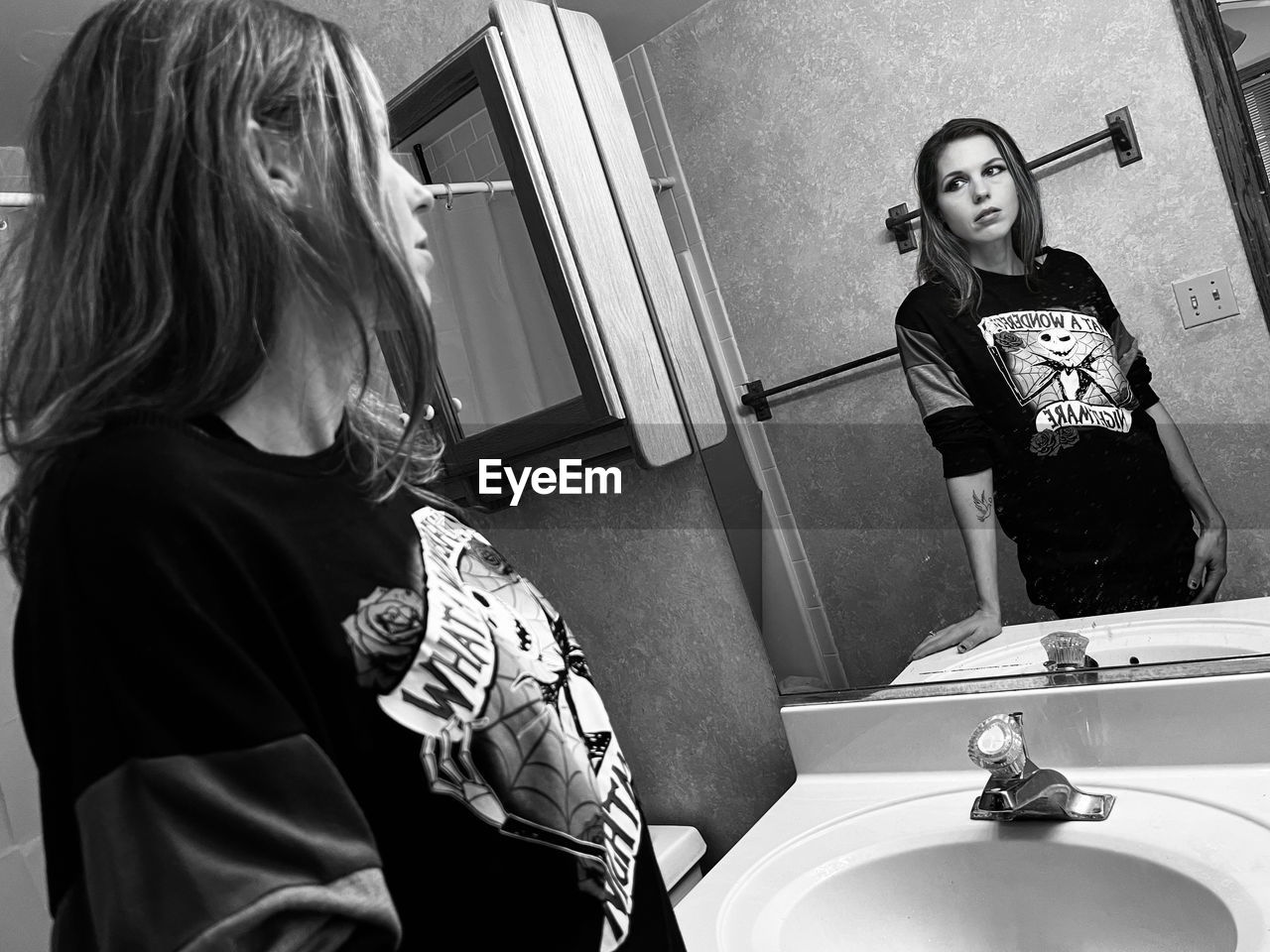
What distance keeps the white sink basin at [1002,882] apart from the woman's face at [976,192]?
526mm

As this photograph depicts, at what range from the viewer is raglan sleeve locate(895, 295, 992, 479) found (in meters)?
0.95

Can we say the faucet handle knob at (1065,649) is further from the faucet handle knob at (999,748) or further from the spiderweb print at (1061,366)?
the spiderweb print at (1061,366)

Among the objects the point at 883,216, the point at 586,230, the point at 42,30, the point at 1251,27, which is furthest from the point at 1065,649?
the point at 42,30

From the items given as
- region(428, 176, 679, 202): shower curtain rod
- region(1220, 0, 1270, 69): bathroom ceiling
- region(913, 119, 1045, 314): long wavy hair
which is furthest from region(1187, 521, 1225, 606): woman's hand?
region(428, 176, 679, 202): shower curtain rod

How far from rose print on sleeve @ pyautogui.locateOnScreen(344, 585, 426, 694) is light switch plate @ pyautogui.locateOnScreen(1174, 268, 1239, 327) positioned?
696mm

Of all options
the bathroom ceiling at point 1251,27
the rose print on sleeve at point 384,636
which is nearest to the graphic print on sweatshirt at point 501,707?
the rose print on sleeve at point 384,636

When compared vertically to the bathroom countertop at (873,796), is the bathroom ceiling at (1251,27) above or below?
above

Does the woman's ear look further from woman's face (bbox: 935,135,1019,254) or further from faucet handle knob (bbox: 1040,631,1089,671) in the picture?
faucet handle knob (bbox: 1040,631,1089,671)

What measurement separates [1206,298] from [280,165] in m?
0.74

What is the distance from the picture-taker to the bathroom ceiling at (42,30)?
1.07 meters

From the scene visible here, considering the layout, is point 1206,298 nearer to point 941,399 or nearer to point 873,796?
point 941,399

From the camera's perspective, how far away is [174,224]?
490 millimetres

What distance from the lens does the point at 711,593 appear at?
46.8 inches

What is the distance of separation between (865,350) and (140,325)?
70 centimetres
